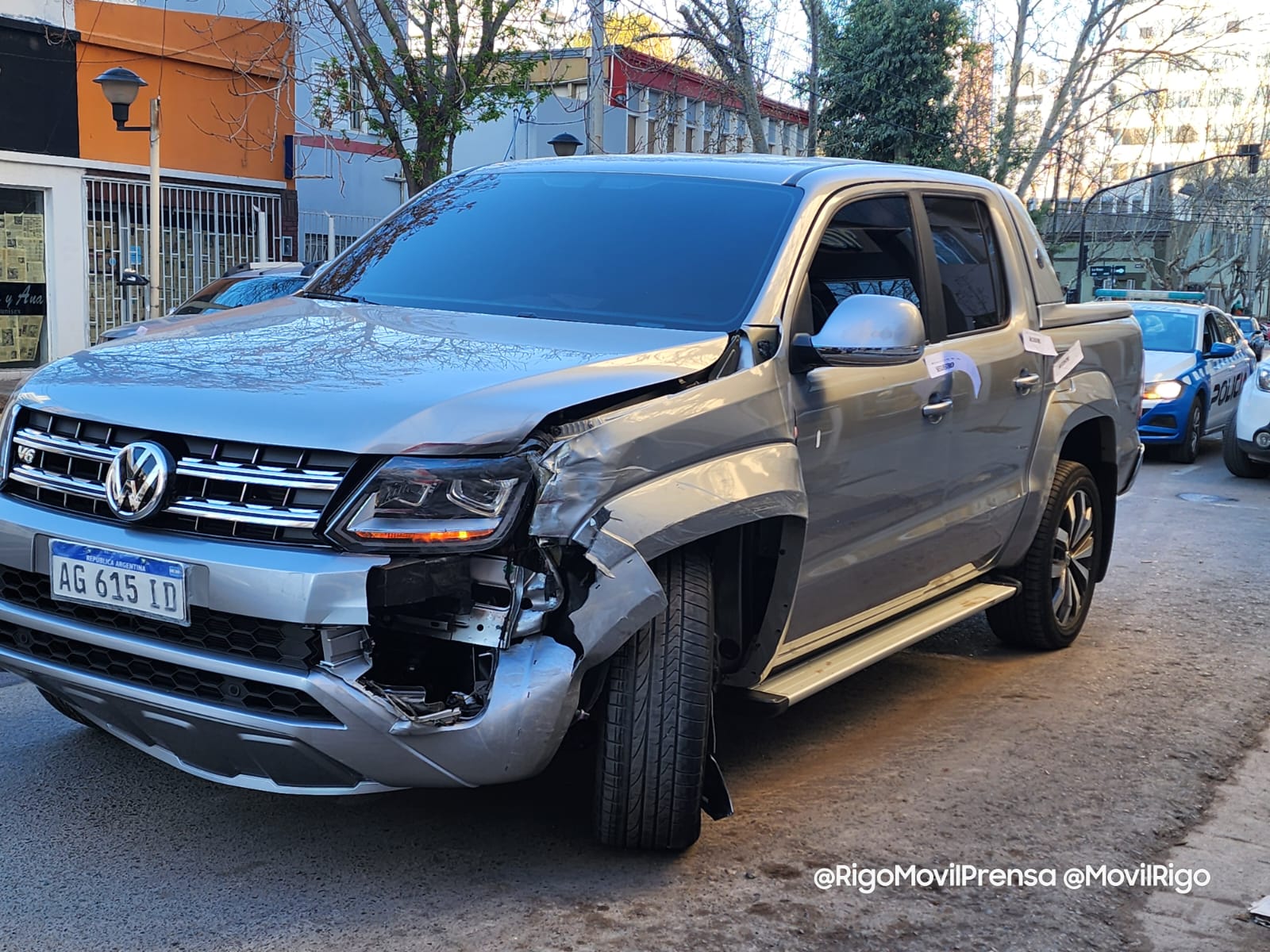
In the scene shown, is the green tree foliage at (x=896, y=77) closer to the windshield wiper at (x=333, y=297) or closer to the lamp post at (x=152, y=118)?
the lamp post at (x=152, y=118)

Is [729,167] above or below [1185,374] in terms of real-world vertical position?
above

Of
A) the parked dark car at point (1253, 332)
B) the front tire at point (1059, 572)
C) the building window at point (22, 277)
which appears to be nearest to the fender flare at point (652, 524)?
the front tire at point (1059, 572)

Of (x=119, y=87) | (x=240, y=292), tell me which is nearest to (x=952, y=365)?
(x=240, y=292)

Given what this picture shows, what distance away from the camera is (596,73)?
58.0 ft

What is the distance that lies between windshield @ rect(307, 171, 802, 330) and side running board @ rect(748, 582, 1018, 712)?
41.1 inches

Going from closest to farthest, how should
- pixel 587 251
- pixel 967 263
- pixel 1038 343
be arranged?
pixel 587 251, pixel 967 263, pixel 1038 343

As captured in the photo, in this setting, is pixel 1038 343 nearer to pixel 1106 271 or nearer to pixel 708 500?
pixel 708 500

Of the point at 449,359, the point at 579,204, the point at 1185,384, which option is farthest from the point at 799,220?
the point at 1185,384

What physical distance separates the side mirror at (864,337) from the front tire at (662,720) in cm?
77

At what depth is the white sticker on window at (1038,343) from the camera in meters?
5.18

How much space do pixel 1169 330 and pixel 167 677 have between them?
1333 cm

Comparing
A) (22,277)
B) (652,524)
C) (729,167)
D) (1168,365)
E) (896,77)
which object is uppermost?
(896,77)

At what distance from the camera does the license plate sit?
2.97 m

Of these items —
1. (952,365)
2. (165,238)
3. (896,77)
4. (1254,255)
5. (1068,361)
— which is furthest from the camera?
(1254,255)
